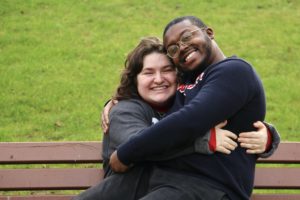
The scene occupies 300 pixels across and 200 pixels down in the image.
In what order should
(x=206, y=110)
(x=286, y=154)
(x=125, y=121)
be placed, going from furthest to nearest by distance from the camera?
1. (x=286, y=154)
2. (x=125, y=121)
3. (x=206, y=110)

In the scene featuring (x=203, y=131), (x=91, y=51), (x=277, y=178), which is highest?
(x=203, y=131)

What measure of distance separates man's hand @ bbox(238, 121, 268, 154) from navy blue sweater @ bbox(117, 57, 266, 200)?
1.3 inches

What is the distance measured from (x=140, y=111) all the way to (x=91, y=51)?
541cm

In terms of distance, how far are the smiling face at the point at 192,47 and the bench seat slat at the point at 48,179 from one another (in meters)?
1.07

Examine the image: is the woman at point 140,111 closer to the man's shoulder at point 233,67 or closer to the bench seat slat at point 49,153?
the man's shoulder at point 233,67

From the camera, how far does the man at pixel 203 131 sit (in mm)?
3184

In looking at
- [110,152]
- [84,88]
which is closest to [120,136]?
[110,152]

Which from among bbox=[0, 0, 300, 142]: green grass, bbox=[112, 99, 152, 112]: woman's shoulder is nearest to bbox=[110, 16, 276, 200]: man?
bbox=[112, 99, 152, 112]: woman's shoulder

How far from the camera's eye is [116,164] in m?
3.43

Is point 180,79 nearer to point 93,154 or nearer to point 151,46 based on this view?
point 151,46

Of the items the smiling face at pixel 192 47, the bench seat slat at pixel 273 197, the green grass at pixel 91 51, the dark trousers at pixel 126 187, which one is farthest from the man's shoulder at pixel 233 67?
the green grass at pixel 91 51

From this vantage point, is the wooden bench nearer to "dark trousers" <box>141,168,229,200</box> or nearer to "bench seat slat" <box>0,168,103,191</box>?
"bench seat slat" <box>0,168,103,191</box>

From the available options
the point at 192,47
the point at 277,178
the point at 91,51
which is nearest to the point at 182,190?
the point at 192,47

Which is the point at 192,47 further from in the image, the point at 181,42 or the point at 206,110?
the point at 206,110
